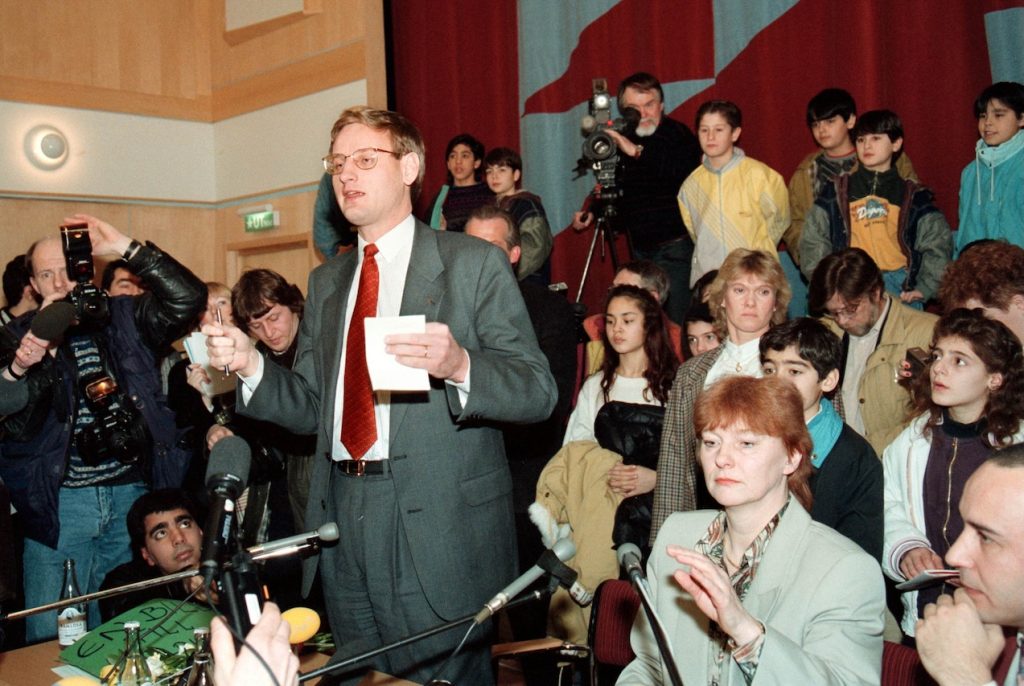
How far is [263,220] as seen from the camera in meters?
7.09

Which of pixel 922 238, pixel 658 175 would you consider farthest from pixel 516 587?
pixel 658 175

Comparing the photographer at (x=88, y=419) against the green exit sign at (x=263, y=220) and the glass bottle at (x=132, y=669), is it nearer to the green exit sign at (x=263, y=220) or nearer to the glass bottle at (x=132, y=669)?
the glass bottle at (x=132, y=669)

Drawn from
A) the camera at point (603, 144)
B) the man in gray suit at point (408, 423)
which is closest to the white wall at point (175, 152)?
the camera at point (603, 144)

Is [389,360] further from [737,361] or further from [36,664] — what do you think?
[737,361]

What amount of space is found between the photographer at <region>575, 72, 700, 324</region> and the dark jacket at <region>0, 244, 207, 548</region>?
216cm

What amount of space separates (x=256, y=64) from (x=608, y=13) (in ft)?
9.41

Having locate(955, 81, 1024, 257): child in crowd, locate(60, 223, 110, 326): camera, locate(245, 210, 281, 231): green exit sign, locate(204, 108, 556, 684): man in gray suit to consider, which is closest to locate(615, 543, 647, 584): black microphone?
locate(204, 108, 556, 684): man in gray suit

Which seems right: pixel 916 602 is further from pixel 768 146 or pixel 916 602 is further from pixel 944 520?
pixel 768 146

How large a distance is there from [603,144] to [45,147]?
396 centimetres

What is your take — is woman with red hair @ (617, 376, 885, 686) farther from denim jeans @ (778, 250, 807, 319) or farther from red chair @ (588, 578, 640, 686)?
denim jeans @ (778, 250, 807, 319)

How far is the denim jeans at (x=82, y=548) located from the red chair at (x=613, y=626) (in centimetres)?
208

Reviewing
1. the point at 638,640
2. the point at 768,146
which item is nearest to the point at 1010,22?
the point at 768,146

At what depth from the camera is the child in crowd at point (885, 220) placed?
408cm

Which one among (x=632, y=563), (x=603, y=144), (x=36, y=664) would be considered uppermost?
(x=603, y=144)
